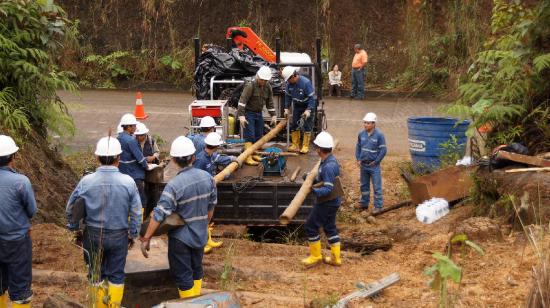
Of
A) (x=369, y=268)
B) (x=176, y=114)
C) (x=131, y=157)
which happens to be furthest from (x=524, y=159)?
(x=176, y=114)

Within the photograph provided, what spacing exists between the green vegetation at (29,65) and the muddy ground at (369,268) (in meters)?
2.17

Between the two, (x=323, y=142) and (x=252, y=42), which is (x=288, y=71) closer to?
(x=252, y=42)

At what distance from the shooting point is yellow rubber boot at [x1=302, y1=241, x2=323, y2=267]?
917 cm

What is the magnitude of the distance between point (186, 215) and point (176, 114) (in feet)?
42.0

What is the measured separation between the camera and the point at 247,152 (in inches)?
436

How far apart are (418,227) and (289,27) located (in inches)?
580

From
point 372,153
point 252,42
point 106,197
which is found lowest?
point 372,153

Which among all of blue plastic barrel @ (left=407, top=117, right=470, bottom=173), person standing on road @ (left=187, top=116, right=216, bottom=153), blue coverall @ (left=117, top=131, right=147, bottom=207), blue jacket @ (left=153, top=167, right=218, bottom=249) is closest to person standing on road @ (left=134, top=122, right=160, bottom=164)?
blue coverall @ (left=117, top=131, right=147, bottom=207)

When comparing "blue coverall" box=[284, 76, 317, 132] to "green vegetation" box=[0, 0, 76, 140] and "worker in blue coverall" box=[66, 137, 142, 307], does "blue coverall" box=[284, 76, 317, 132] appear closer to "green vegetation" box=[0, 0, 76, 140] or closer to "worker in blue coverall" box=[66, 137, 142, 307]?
"green vegetation" box=[0, 0, 76, 140]

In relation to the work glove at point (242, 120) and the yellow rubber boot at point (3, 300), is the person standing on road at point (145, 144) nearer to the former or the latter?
the work glove at point (242, 120)

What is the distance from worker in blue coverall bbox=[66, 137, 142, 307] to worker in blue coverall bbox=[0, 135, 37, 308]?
397 millimetres

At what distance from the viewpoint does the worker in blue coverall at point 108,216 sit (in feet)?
22.7

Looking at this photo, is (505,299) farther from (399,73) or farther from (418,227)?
(399,73)

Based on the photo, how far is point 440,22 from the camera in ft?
77.7
